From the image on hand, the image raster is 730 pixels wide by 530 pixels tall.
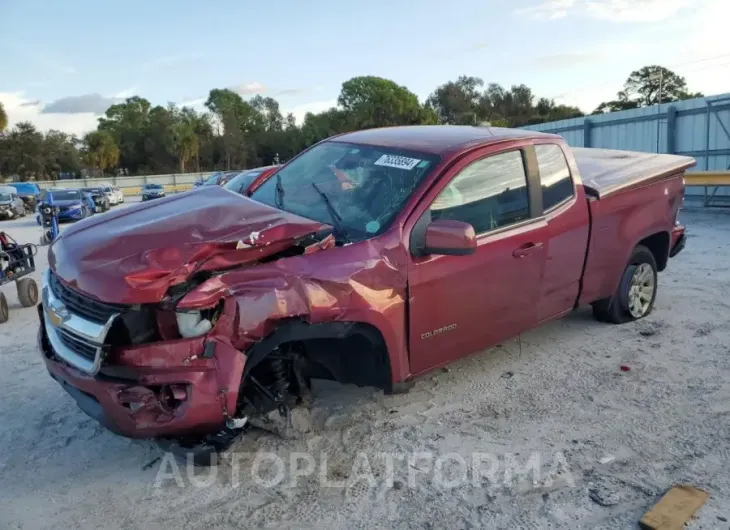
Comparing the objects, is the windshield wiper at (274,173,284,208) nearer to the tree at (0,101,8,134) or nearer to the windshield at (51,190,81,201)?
the windshield at (51,190,81,201)

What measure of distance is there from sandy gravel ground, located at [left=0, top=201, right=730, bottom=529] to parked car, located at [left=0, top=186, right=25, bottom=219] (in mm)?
24788

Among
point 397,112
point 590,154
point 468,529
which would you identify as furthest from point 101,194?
point 397,112

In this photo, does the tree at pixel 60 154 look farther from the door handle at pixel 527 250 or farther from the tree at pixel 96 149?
the door handle at pixel 527 250

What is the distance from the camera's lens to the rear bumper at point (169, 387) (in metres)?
2.80

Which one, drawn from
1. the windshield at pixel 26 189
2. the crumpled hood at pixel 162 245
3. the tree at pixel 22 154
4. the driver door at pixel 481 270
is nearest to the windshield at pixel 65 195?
the windshield at pixel 26 189

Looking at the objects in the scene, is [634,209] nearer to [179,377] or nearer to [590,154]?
[590,154]

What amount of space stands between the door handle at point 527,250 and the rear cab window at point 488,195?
0.19 m

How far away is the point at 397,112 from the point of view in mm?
73875

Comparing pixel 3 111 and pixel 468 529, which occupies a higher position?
pixel 3 111

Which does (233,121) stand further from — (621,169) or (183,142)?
(621,169)

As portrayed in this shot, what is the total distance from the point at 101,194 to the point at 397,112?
5023 cm

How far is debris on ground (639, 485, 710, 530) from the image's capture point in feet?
8.88

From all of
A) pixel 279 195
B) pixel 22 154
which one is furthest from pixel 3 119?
pixel 279 195

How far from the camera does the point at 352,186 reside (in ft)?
13.0
